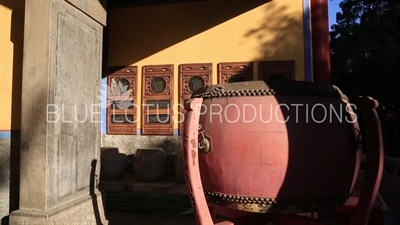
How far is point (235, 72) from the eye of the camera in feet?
15.3

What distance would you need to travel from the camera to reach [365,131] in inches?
88.1

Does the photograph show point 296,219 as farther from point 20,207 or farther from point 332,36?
point 332,36

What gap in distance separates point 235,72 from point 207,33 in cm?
70

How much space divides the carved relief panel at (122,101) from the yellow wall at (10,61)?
6.24ft

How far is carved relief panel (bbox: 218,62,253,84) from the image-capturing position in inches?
182

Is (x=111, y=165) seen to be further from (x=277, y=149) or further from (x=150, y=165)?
(x=277, y=149)

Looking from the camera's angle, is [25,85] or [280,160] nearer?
[280,160]

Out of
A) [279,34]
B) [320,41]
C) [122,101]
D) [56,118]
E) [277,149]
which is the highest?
[279,34]

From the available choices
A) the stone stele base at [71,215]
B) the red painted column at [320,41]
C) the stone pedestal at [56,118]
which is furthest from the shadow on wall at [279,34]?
the stone stele base at [71,215]

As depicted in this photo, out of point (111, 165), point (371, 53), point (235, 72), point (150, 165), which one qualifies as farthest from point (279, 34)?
point (371, 53)

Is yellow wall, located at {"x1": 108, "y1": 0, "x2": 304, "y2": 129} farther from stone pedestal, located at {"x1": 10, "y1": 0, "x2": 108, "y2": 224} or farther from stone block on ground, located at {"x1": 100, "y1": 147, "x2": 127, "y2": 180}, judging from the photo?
stone pedestal, located at {"x1": 10, "y1": 0, "x2": 108, "y2": 224}

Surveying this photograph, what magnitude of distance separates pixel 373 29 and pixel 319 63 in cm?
729

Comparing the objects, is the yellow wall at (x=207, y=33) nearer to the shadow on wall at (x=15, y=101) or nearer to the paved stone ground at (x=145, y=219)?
the paved stone ground at (x=145, y=219)

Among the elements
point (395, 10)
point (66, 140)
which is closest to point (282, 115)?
point (66, 140)
